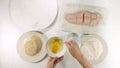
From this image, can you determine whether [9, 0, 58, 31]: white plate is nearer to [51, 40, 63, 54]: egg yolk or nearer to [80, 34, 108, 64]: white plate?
[51, 40, 63, 54]: egg yolk

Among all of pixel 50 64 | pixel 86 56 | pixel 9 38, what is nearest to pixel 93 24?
pixel 86 56

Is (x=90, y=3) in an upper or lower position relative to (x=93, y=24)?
upper

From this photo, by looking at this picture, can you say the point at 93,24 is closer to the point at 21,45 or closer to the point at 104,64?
the point at 104,64

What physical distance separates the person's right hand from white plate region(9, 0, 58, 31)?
0.16m

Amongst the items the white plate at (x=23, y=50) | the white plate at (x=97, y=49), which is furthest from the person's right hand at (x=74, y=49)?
the white plate at (x=23, y=50)

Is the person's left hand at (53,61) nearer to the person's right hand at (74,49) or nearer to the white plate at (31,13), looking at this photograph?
the person's right hand at (74,49)

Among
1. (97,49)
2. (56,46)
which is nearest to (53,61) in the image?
(56,46)

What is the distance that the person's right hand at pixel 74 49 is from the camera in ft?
4.25

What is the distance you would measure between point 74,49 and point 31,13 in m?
0.31

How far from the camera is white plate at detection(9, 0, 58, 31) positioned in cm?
132

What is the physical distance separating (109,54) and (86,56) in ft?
0.42

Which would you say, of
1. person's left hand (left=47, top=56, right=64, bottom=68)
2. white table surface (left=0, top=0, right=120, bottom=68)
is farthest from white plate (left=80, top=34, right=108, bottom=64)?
person's left hand (left=47, top=56, right=64, bottom=68)

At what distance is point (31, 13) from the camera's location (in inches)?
51.9

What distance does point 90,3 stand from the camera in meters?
1.32
